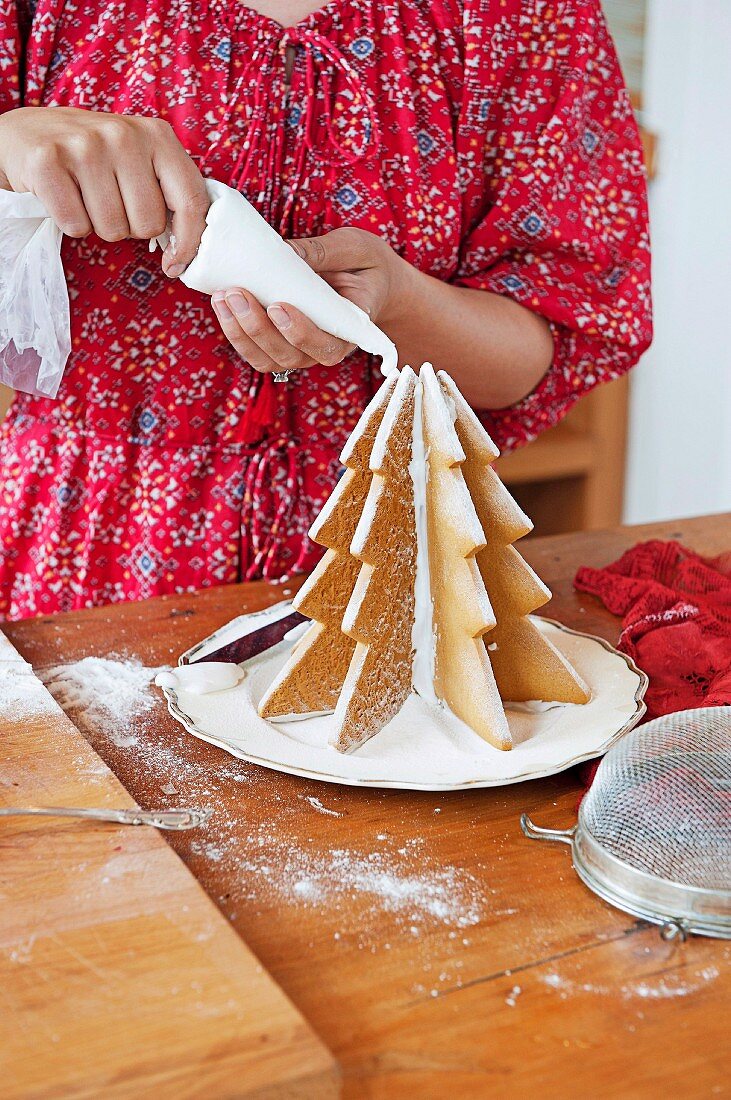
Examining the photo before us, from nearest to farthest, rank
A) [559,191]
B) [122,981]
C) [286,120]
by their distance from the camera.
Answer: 1. [122,981]
2. [286,120]
3. [559,191]

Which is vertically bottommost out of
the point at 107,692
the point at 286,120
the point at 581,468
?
the point at 581,468

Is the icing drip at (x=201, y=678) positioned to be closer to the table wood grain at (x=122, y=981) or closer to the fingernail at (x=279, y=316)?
the table wood grain at (x=122, y=981)

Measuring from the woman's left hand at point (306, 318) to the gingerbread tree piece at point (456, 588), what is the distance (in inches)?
4.7

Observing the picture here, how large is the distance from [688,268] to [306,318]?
1.91 meters

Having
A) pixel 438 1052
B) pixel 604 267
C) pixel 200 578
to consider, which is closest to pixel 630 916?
pixel 438 1052

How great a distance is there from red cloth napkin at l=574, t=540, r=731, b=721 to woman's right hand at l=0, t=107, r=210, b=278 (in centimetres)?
48

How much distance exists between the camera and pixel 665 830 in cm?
58

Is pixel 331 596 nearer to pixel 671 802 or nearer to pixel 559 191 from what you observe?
pixel 671 802

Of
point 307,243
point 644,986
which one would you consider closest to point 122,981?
point 644,986

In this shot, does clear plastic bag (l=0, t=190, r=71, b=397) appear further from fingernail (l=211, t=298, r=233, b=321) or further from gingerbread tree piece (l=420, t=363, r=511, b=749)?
gingerbread tree piece (l=420, t=363, r=511, b=749)

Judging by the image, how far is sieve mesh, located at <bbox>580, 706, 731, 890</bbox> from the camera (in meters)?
0.57

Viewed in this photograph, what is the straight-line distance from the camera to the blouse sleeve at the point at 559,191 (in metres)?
1.11

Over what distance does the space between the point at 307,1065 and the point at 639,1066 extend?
14 cm

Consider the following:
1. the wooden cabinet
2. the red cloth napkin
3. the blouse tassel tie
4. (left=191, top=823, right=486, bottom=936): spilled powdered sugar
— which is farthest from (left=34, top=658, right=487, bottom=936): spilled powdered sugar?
the wooden cabinet
